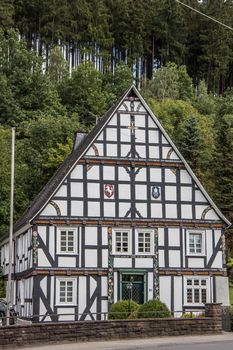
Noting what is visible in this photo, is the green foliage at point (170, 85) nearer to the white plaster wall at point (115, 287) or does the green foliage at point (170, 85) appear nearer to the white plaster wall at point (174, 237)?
the white plaster wall at point (174, 237)

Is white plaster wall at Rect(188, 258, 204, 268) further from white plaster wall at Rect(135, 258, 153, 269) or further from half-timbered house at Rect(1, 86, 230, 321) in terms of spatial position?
white plaster wall at Rect(135, 258, 153, 269)

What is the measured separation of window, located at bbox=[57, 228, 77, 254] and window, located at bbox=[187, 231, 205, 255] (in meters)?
5.82

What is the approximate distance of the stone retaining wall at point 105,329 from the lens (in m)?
21.8

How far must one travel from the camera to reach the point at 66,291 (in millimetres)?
35844

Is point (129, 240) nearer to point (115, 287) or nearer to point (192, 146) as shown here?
point (115, 287)

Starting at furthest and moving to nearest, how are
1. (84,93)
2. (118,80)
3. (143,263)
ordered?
(118,80), (84,93), (143,263)

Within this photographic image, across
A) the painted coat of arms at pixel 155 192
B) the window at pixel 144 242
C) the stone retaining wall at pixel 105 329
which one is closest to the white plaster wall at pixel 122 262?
the window at pixel 144 242

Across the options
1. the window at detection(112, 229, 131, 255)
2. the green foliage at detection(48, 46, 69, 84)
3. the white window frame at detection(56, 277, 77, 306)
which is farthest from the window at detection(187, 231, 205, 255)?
the green foliage at detection(48, 46, 69, 84)

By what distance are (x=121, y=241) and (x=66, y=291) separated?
3.75m

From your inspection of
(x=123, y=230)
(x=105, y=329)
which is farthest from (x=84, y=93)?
(x=105, y=329)

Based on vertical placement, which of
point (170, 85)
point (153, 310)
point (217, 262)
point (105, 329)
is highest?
point (170, 85)

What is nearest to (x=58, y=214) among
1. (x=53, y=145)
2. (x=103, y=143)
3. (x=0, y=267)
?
(x=103, y=143)

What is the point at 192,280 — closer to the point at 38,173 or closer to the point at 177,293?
the point at 177,293

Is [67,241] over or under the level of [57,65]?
under
